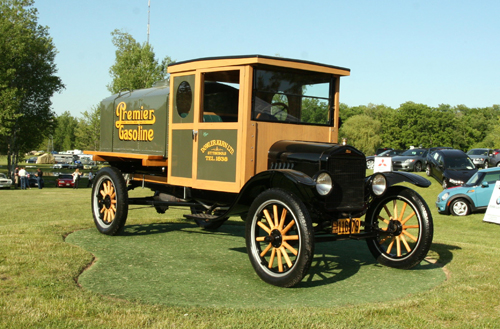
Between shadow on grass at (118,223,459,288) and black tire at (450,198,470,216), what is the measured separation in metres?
9.74

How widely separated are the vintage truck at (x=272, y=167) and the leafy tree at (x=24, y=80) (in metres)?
39.7

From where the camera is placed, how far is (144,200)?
28.4 feet

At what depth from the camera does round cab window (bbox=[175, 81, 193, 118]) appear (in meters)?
7.45

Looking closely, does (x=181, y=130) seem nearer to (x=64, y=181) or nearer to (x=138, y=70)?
(x=138, y=70)

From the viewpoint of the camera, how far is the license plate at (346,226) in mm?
5879

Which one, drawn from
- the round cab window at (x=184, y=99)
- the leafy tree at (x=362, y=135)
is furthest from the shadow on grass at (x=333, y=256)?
the leafy tree at (x=362, y=135)

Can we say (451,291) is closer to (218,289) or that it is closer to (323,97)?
(218,289)

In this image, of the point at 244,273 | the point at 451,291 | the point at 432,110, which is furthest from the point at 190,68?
the point at 432,110

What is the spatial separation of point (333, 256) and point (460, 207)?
39.2ft

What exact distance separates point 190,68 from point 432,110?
101490 mm

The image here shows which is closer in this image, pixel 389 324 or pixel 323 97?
pixel 389 324

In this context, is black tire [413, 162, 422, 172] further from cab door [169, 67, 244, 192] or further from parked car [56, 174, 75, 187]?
cab door [169, 67, 244, 192]

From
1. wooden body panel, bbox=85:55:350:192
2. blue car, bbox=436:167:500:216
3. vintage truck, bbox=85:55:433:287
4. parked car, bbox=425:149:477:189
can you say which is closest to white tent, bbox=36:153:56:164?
parked car, bbox=425:149:477:189

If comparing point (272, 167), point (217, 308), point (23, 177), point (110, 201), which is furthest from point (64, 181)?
point (217, 308)
